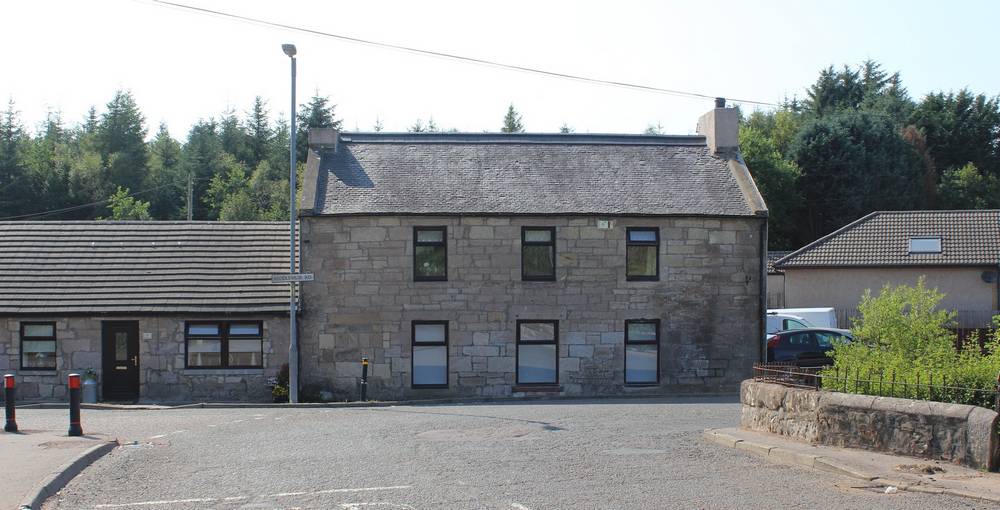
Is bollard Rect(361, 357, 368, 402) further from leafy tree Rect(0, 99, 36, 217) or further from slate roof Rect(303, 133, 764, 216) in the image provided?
leafy tree Rect(0, 99, 36, 217)

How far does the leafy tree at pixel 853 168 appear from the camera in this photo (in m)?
58.1

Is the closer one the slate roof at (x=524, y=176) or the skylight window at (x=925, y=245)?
the slate roof at (x=524, y=176)

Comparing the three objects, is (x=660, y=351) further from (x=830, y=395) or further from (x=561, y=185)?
(x=830, y=395)

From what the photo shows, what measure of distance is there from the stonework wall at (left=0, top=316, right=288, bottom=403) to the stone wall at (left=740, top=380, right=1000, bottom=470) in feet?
47.6

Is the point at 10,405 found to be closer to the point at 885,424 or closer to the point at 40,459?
the point at 40,459

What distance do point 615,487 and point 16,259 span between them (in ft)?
73.3

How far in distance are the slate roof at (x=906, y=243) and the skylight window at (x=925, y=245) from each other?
19 centimetres

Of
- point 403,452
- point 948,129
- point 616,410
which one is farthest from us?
point 948,129

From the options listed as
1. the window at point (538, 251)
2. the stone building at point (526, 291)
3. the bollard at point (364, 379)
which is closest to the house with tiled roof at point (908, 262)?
the stone building at point (526, 291)

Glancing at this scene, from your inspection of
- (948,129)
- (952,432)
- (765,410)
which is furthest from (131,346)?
(948,129)

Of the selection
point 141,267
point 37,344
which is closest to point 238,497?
point 37,344

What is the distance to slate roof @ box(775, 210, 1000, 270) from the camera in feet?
125

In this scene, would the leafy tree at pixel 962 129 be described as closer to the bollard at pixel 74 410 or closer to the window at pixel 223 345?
the window at pixel 223 345

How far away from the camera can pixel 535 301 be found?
84.1 feet
